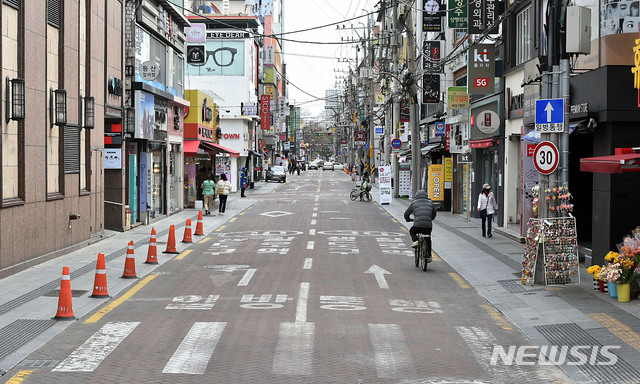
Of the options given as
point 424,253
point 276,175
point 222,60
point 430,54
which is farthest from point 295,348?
point 222,60

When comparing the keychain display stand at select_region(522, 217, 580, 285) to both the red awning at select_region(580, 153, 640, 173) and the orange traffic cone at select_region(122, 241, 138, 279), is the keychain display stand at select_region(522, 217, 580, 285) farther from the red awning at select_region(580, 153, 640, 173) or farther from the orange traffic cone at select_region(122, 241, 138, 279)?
the orange traffic cone at select_region(122, 241, 138, 279)

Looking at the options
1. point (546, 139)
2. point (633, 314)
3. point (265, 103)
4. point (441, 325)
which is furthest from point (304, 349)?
point (265, 103)

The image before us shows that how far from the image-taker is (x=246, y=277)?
52.2ft

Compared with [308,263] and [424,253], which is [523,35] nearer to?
[424,253]

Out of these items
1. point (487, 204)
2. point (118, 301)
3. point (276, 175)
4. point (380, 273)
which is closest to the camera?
point (118, 301)

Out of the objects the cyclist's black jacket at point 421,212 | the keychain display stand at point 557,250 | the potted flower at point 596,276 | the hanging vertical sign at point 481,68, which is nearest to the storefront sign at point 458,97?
the hanging vertical sign at point 481,68

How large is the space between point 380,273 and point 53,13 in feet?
34.3

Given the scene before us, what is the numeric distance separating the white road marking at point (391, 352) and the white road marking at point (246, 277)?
440 cm

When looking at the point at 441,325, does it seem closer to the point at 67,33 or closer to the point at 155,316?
Answer: the point at 155,316

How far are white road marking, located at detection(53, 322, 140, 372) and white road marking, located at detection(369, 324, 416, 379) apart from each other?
11.0 ft

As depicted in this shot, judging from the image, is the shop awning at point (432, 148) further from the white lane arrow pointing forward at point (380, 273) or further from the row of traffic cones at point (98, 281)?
the row of traffic cones at point (98, 281)

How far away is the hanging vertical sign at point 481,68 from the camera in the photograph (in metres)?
26.1

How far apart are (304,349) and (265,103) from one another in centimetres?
7492

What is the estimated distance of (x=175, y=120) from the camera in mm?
34750
